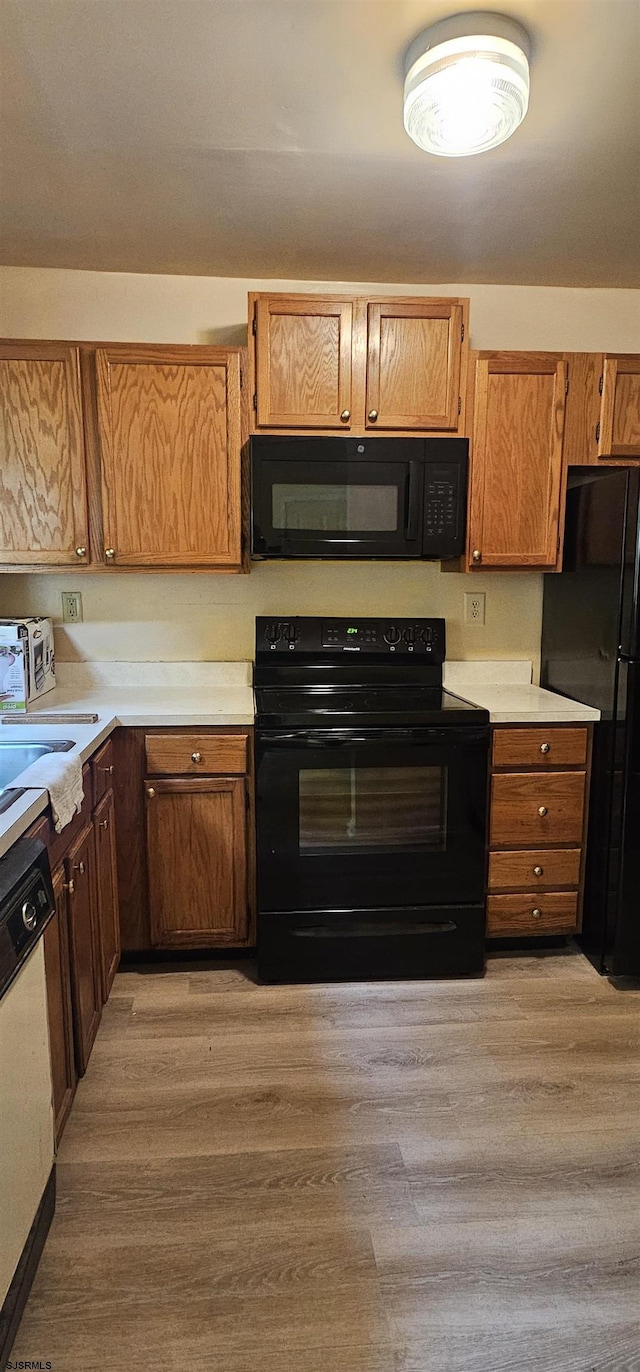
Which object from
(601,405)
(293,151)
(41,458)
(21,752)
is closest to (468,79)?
(293,151)

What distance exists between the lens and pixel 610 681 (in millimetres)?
2207

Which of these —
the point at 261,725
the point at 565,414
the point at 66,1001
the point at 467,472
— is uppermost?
the point at 565,414

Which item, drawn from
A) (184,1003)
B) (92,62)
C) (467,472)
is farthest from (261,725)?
(92,62)

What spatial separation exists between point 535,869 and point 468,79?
2.06 meters

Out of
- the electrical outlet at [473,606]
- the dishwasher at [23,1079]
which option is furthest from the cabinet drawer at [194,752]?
the electrical outlet at [473,606]

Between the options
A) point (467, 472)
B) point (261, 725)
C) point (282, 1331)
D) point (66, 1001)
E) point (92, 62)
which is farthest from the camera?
point (467, 472)

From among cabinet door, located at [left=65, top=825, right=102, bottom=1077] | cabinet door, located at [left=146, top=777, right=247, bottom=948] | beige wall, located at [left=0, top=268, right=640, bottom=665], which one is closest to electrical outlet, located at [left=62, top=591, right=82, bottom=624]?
beige wall, located at [left=0, top=268, right=640, bottom=665]

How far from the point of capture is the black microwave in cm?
220

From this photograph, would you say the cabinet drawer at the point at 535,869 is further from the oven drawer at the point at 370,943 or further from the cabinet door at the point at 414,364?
the cabinet door at the point at 414,364

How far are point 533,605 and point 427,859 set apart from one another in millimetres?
1132

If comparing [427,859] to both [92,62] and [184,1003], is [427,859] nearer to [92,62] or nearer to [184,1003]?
[184,1003]

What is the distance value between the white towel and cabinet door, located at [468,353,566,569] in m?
1.47

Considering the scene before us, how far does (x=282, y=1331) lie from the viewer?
1204 millimetres

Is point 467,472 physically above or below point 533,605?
above
